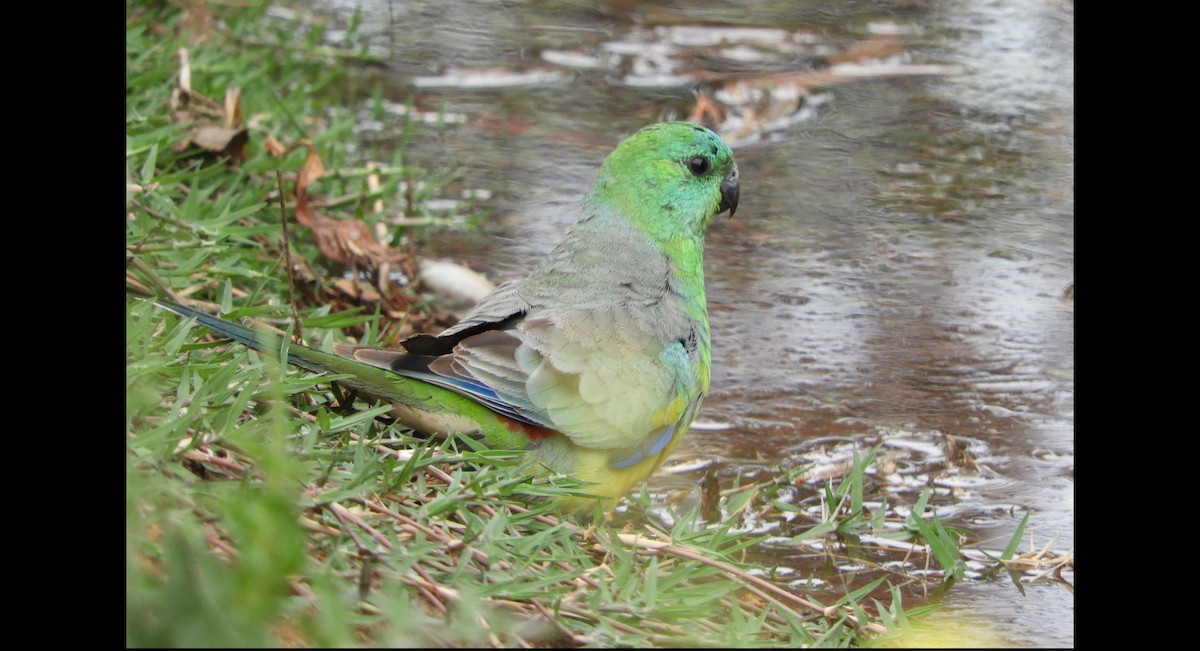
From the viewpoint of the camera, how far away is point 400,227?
15.7ft

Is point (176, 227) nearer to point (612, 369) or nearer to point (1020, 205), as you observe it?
point (612, 369)

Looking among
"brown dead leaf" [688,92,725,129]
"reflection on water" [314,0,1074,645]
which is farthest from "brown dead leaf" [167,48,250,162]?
"brown dead leaf" [688,92,725,129]

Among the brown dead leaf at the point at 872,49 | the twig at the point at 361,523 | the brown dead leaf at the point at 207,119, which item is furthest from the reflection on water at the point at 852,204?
the twig at the point at 361,523

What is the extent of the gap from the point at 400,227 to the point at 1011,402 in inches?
87.9

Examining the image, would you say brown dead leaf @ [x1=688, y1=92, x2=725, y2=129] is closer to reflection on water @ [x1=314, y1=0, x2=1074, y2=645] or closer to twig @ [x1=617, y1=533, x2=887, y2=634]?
reflection on water @ [x1=314, y1=0, x2=1074, y2=645]

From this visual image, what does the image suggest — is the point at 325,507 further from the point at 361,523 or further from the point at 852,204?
the point at 852,204

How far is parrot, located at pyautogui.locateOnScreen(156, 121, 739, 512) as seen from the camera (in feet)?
9.88

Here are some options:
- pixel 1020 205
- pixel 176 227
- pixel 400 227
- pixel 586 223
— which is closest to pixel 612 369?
pixel 586 223

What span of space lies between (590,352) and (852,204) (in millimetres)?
2577

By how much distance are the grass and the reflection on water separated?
53cm

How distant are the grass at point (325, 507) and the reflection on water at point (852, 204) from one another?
20.7 inches

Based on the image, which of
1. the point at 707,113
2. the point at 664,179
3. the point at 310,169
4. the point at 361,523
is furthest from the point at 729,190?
the point at 707,113

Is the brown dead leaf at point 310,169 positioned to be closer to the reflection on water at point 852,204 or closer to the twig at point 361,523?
the reflection on water at point 852,204

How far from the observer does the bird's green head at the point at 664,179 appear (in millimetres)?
3709
